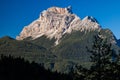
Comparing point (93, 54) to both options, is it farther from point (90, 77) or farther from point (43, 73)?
point (43, 73)

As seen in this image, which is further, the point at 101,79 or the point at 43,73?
the point at 43,73

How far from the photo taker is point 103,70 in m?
41.8

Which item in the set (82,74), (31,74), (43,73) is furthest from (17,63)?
(82,74)

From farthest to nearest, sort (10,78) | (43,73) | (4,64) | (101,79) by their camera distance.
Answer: (43,73) < (4,64) < (10,78) < (101,79)

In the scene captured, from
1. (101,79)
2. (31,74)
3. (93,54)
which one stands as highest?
(31,74)

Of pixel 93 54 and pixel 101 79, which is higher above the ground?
pixel 93 54

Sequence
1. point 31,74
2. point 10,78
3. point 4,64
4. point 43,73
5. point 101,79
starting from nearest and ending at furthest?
point 101,79
point 10,78
point 4,64
point 31,74
point 43,73

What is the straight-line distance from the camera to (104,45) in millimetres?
44000

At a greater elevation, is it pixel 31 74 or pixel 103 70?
pixel 31 74

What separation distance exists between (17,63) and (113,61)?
4548 inches

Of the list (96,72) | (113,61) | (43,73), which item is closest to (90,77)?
(96,72)

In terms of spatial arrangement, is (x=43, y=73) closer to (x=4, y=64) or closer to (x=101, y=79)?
(x=4, y=64)

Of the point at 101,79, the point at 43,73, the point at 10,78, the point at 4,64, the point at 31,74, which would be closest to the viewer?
the point at 101,79

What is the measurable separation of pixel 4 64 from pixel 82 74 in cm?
10156
